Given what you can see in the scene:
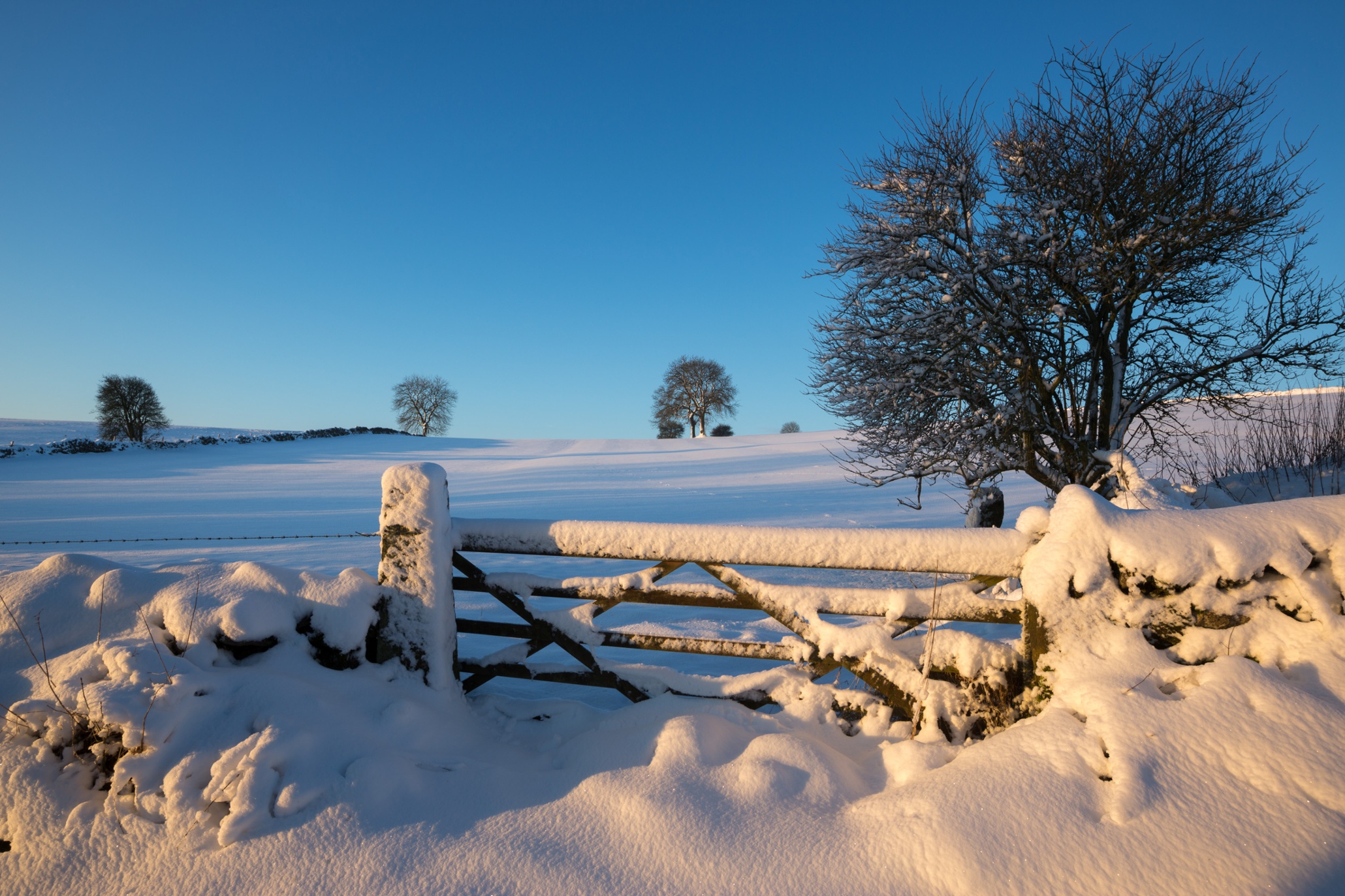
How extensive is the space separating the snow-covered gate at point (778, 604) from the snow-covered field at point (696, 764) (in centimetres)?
18

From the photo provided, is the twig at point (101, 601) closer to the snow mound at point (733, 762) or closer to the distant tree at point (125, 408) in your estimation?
the snow mound at point (733, 762)

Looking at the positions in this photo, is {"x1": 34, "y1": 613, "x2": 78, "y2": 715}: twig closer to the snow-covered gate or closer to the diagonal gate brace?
the snow-covered gate

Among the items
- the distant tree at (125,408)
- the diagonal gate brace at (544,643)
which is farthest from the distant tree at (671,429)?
the diagonal gate brace at (544,643)

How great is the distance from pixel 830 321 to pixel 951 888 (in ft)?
23.8

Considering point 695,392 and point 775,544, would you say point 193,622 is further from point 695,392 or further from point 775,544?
point 695,392

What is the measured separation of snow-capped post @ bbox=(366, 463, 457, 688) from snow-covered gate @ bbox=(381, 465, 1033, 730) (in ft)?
0.07

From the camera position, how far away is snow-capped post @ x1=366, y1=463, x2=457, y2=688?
3166 mm

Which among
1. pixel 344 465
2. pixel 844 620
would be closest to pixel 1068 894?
pixel 844 620

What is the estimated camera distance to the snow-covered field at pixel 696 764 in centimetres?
198

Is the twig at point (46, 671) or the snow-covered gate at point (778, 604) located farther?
the snow-covered gate at point (778, 604)

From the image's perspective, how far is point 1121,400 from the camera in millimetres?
7281

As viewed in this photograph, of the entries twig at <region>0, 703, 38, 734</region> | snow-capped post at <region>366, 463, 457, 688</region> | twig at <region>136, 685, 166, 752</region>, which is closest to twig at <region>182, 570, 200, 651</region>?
twig at <region>136, 685, 166, 752</region>

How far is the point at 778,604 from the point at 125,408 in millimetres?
47974

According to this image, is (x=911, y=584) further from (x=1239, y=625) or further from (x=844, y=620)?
(x=1239, y=625)
